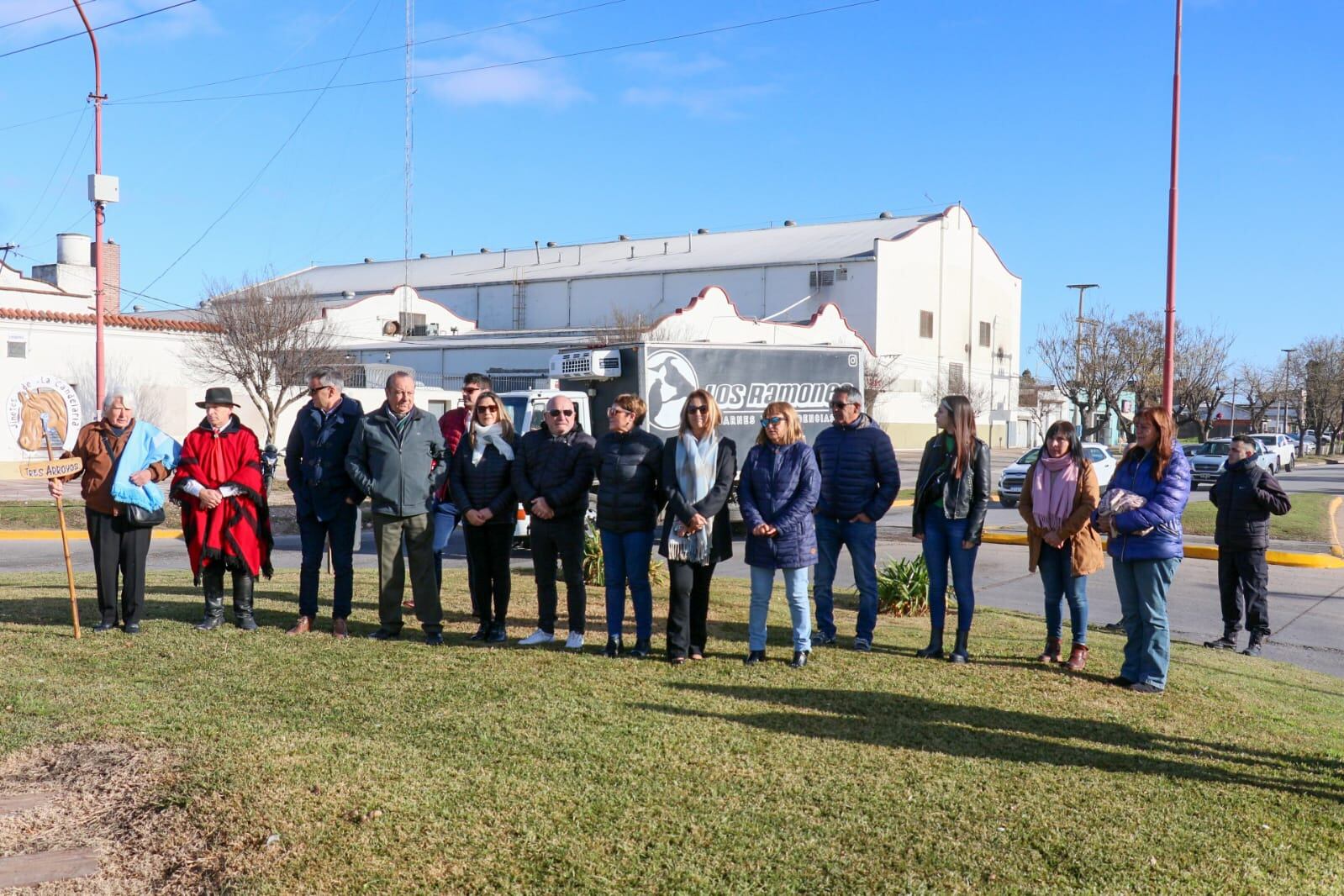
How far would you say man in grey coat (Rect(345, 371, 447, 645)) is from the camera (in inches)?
304

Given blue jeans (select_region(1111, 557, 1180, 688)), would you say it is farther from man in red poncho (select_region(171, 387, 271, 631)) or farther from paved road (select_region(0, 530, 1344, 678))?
man in red poncho (select_region(171, 387, 271, 631))

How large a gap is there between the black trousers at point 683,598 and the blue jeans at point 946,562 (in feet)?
5.46

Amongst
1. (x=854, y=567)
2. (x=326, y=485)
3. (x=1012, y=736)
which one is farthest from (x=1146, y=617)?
(x=326, y=485)

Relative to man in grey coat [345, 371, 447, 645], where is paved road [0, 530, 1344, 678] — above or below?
below

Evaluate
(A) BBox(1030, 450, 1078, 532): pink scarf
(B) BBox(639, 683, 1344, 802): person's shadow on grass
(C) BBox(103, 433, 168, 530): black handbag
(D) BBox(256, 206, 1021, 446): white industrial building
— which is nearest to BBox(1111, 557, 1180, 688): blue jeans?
(A) BBox(1030, 450, 1078, 532): pink scarf

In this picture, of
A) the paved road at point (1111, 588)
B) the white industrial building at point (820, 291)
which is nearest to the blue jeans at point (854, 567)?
the paved road at point (1111, 588)

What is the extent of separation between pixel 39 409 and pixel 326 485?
22.3 m

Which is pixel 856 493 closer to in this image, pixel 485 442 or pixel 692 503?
pixel 692 503

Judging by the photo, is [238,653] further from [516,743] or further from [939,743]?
[939,743]

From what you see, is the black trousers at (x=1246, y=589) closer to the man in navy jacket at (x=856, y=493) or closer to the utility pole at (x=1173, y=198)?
the man in navy jacket at (x=856, y=493)

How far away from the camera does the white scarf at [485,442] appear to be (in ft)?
25.8

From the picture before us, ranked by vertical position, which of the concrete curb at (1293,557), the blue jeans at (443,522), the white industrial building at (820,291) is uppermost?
the white industrial building at (820,291)

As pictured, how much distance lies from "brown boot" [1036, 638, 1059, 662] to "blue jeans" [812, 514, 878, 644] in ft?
3.98

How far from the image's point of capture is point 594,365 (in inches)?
671
